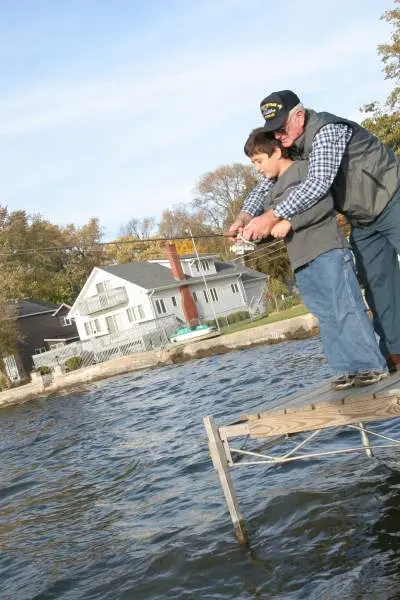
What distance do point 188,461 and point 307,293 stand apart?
16.2 feet

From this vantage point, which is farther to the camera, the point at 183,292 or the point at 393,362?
the point at 183,292

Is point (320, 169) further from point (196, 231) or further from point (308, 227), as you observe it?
point (196, 231)

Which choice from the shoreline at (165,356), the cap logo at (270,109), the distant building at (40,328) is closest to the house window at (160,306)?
the distant building at (40,328)

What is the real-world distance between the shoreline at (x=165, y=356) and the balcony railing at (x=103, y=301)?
43.6ft

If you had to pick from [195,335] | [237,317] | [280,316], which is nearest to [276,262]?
[237,317]

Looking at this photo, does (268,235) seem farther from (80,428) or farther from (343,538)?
(80,428)

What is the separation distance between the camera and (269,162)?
195 inches

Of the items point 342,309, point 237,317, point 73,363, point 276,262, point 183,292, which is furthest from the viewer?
point 276,262

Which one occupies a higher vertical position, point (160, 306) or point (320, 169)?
point (160, 306)

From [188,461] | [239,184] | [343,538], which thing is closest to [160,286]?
[239,184]

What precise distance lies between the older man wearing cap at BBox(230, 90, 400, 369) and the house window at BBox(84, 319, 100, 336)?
174ft

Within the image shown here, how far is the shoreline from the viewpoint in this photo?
95.9 ft

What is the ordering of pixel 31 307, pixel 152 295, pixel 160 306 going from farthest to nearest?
pixel 31 307 < pixel 160 306 < pixel 152 295

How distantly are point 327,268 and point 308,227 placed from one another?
32 centimetres
